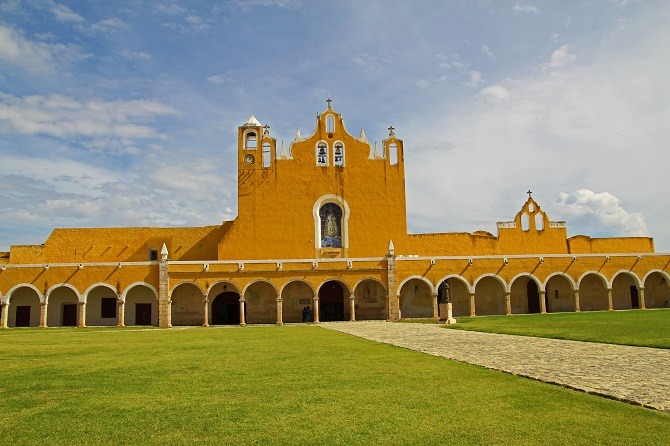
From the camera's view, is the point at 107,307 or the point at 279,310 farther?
the point at 107,307

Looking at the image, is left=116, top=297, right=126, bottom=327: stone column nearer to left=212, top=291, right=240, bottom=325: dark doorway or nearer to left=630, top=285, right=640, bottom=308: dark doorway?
left=212, top=291, right=240, bottom=325: dark doorway

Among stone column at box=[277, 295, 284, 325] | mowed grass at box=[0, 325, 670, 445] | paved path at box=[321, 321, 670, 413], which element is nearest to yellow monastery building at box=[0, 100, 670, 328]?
stone column at box=[277, 295, 284, 325]

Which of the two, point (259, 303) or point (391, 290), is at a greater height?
point (391, 290)

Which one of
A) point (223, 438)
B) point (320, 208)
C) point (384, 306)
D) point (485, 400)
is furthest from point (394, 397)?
point (320, 208)

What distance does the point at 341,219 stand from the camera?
35.2 metres

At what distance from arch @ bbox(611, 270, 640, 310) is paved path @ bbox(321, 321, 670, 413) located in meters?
24.3

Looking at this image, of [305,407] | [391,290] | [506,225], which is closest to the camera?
[305,407]

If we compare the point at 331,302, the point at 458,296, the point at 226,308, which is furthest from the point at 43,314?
the point at 458,296

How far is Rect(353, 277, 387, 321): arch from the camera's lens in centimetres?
3331

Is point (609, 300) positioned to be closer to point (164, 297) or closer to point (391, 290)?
point (391, 290)

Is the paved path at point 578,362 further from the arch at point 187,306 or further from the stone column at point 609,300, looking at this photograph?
the stone column at point 609,300


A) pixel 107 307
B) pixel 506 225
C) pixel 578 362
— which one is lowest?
pixel 578 362

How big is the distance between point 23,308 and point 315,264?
17008 mm

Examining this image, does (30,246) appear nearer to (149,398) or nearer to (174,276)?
(174,276)
